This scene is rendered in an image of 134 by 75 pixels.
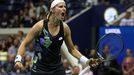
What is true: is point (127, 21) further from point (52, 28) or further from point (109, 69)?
point (52, 28)

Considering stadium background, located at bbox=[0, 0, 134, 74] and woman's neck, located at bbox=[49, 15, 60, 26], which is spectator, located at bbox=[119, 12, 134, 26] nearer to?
stadium background, located at bbox=[0, 0, 134, 74]

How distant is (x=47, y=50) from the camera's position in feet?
24.7

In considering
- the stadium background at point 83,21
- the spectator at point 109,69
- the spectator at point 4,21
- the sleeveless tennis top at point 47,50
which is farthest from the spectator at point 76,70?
the spectator at point 4,21

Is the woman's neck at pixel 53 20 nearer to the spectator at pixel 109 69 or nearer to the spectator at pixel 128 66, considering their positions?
the spectator at pixel 109 69

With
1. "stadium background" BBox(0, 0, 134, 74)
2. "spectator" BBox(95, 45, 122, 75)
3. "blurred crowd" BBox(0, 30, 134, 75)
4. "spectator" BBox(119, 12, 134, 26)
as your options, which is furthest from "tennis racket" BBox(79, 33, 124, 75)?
"stadium background" BBox(0, 0, 134, 74)

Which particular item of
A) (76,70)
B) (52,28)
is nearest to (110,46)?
(52,28)

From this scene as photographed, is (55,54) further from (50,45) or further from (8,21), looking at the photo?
(8,21)

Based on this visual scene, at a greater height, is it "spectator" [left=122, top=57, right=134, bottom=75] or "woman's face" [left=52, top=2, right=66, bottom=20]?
"woman's face" [left=52, top=2, right=66, bottom=20]

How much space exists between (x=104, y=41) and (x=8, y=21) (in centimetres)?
1433

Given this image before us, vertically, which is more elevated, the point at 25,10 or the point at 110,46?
the point at 25,10

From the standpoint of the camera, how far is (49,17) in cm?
766

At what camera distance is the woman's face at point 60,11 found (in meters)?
7.47

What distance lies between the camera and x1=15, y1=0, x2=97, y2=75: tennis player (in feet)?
24.7

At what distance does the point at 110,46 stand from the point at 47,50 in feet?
4.23
